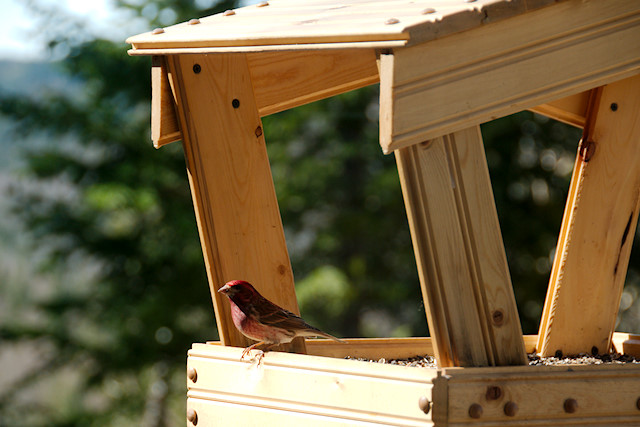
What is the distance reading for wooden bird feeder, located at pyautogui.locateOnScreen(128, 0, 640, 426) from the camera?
61.4 inches

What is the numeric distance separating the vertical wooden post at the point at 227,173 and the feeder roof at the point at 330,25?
0.45 feet

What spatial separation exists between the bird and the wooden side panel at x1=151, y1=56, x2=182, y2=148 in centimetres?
45

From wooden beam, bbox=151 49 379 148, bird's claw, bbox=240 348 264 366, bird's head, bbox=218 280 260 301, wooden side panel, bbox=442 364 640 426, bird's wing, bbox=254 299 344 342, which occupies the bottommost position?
wooden side panel, bbox=442 364 640 426

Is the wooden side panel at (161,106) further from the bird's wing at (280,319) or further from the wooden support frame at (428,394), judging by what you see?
the wooden support frame at (428,394)

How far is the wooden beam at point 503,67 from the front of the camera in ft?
4.84

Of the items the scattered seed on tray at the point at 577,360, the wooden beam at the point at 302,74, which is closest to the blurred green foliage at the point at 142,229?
the scattered seed on tray at the point at 577,360

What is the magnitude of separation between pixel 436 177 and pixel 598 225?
86 centimetres

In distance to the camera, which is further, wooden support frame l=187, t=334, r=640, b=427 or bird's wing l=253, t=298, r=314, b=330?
bird's wing l=253, t=298, r=314, b=330

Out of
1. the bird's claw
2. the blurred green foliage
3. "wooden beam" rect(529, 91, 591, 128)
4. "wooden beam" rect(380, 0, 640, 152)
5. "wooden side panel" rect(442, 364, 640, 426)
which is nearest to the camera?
"wooden beam" rect(380, 0, 640, 152)

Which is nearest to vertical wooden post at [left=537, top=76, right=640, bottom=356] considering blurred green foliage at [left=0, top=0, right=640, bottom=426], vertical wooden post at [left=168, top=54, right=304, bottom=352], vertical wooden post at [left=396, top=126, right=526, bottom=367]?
vertical wooden post at [left=396, top=126, right=526, bottom=367]

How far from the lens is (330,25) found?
1645mm

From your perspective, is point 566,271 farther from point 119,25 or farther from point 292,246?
point 119,25

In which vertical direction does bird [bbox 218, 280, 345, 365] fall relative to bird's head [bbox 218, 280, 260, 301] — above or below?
below

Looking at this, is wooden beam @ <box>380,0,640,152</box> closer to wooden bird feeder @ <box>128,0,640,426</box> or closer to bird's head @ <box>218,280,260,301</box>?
wooden bird feeder @ <box>128,0,640,426</box>
